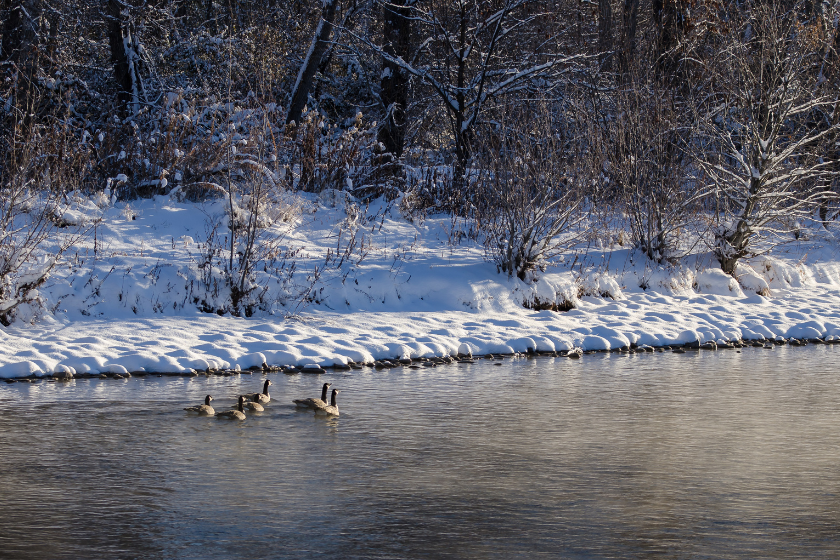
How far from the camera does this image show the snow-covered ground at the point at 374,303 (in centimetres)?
1216

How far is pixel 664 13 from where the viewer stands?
22156 mm

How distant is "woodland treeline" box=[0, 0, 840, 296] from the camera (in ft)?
55.2

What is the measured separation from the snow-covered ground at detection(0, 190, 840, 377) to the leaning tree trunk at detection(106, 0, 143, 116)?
233 inches

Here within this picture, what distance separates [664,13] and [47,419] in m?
17.9

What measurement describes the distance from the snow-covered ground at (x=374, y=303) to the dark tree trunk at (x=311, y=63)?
5.00 m

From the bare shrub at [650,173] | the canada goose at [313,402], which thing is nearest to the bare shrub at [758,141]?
the bare shrub at [650,173]

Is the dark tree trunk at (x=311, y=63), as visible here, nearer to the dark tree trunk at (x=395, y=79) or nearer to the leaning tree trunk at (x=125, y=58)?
the dark tree trunk at (x=395, y=79)

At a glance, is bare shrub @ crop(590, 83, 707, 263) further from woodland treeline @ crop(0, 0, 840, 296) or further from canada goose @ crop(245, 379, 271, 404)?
canada goose @ crop(245, 379, 271, 404)

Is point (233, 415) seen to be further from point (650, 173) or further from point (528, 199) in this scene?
point (650, 173)

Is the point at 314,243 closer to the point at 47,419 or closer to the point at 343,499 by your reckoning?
the point at 47,419

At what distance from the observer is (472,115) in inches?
798

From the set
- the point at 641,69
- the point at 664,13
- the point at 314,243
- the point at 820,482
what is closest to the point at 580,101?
the point at 641,69

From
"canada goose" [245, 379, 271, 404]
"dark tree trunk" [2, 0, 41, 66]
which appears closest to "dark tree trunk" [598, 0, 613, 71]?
"dark tree trunk" [2, 0, 41, 66]

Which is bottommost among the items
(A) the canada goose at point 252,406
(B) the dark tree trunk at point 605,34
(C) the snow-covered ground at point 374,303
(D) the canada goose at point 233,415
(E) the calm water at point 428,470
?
(E) the calm water at point 428,470
